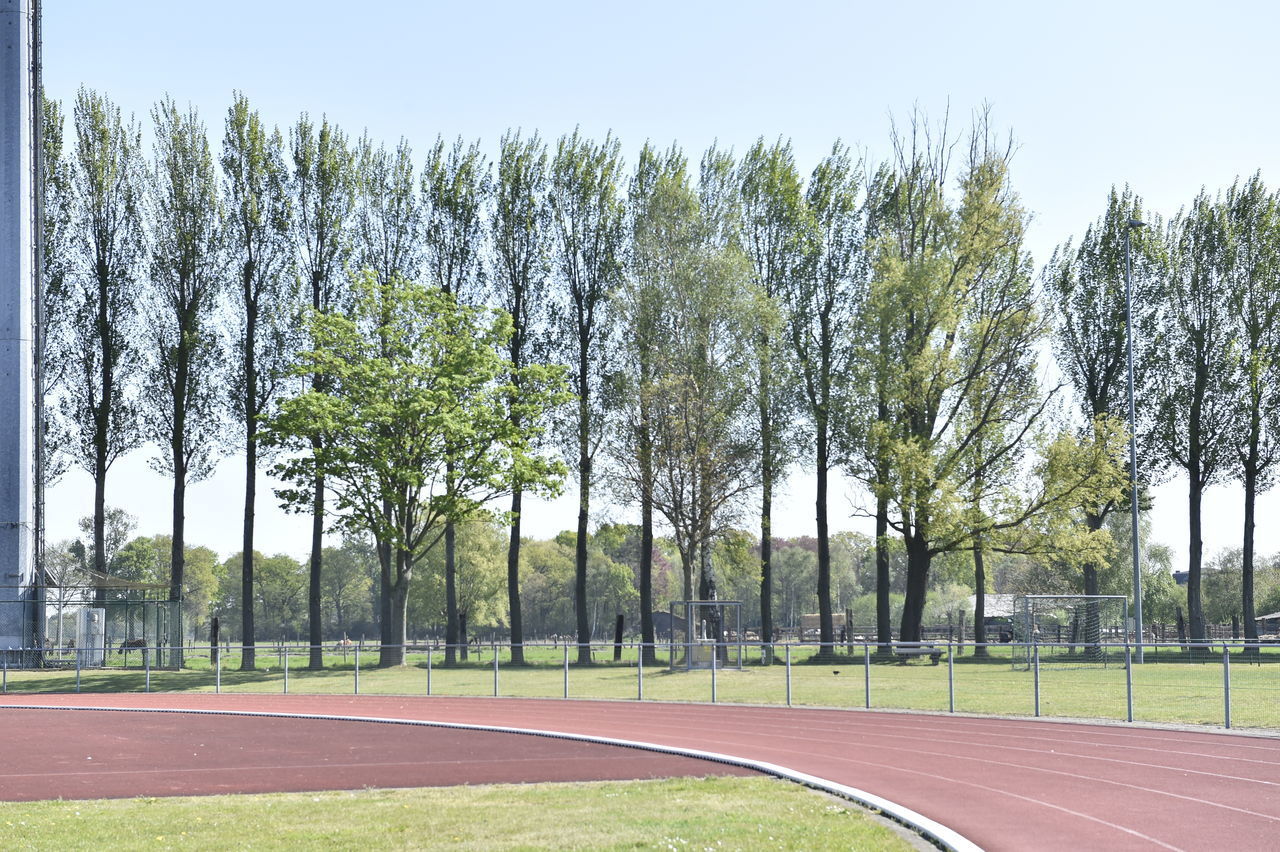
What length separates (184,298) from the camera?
5519 centimetres

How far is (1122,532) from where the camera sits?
88.7 meters

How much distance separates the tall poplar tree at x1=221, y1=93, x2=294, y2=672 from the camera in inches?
2181

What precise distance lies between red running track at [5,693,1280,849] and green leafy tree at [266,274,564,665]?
701 inches

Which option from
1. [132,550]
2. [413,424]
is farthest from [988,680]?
[132,550]

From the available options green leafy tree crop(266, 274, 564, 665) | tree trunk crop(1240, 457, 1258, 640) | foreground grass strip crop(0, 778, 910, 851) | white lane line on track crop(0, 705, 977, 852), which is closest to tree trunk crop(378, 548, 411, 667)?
green leafy tree crop(266, 274, 564, 665)

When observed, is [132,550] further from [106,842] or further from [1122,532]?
[106,842]

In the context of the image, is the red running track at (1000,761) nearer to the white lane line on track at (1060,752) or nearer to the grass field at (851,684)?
the white lane line on track at (1060,752)

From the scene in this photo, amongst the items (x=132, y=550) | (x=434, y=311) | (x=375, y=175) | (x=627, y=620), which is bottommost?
(x=627, y=620)

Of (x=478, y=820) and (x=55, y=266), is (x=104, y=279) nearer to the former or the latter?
(x=55, y=266)

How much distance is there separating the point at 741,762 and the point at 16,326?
40.0m

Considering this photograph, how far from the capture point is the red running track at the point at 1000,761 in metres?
12.2

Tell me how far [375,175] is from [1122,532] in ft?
192

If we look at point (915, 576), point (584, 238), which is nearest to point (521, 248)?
point (584, 238)

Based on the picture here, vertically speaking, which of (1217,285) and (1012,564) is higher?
(1217,285)
